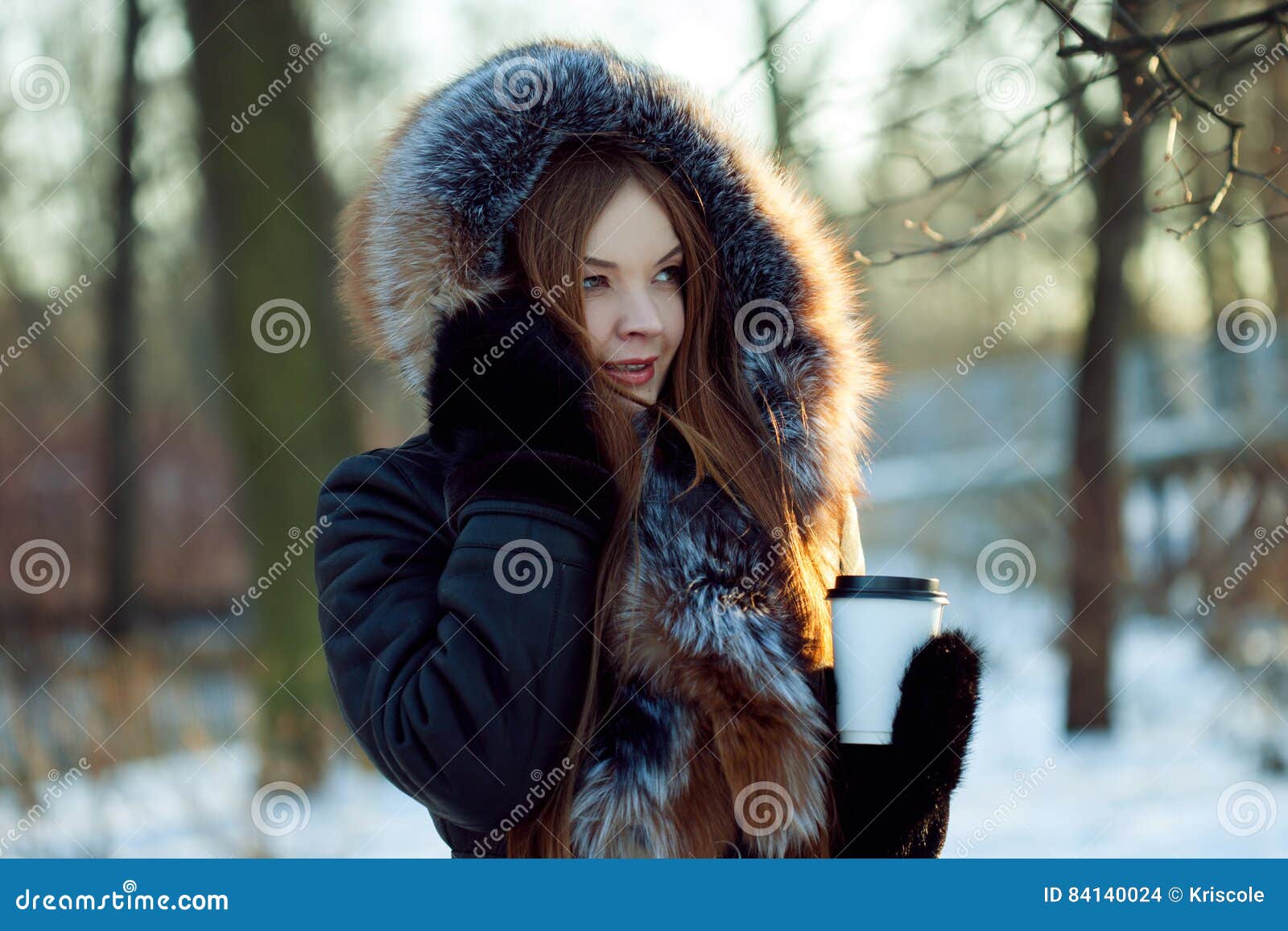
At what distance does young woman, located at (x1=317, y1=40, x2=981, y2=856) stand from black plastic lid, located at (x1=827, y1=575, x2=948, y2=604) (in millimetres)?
116

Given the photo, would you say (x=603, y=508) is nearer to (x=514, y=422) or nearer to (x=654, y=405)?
(x=514, y=422)

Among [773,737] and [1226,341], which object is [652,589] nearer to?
[773,737]

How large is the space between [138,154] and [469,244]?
9.27 m
